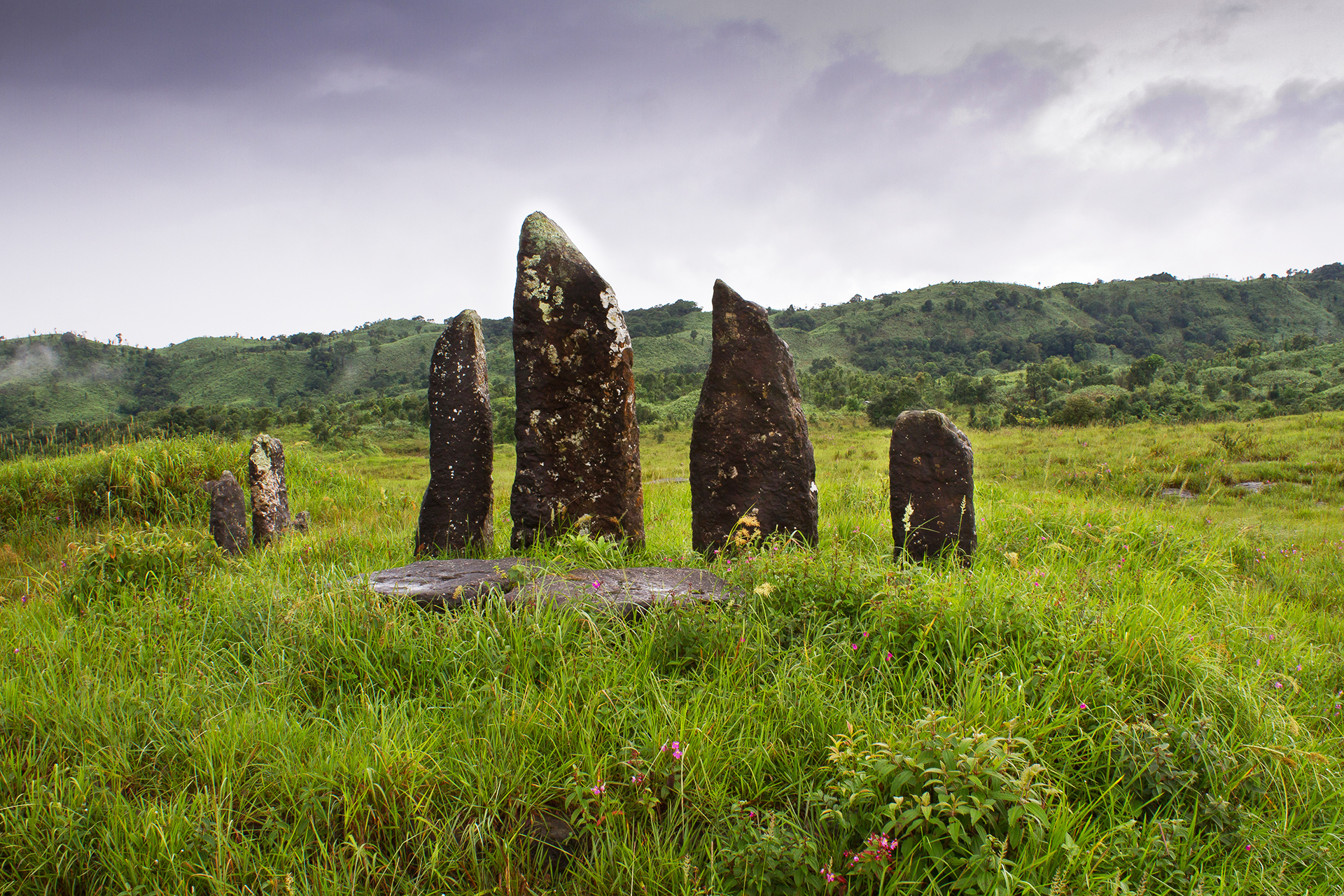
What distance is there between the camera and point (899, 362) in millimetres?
69562

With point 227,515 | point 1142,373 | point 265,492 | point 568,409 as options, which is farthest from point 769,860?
point 1142,373

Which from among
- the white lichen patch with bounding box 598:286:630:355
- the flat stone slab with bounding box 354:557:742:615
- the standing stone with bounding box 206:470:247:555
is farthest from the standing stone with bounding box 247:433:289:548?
the white lichen patch with bounding box 598:286:630:355

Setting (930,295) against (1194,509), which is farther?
(930,295)

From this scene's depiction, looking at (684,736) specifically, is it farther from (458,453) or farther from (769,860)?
(458,453)

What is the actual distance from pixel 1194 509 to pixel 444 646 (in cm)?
1107

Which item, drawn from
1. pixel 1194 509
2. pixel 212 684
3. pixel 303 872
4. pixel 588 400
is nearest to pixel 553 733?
pixel 303 872

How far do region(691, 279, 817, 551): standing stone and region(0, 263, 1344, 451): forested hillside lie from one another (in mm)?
15065

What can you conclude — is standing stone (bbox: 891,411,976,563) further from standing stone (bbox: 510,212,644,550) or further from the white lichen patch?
the white lichen patch

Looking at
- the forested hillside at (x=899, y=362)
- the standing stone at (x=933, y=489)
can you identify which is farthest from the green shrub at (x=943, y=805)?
the forested hillside at (x=899, y=362)

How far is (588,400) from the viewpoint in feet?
23.1

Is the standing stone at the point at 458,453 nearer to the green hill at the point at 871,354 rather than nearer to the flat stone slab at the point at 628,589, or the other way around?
the flat stone slab at the point at 628,589

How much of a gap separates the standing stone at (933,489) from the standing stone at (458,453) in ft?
14.3

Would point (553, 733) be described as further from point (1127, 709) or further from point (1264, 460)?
point (1264, 460)

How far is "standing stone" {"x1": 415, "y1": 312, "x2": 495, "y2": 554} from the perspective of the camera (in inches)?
289
